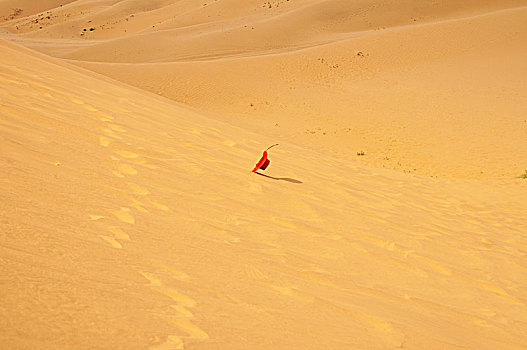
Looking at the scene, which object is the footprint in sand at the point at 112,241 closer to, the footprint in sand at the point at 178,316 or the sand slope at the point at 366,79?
the footprint in sand at the point at 178,316

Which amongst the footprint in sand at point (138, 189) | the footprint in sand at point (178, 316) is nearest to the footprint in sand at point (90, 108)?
the footprint in sand at point (138, 189)

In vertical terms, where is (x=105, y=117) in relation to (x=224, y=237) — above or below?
above

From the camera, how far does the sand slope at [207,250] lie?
1796 millimetres

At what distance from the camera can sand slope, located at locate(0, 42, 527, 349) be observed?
1796 millimetres

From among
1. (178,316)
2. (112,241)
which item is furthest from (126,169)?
(178,316)

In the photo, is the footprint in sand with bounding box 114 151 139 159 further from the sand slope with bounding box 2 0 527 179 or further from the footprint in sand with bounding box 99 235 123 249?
the sand slope with bounding box 2 0 527 179

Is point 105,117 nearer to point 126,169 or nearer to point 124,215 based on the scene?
point 126,169

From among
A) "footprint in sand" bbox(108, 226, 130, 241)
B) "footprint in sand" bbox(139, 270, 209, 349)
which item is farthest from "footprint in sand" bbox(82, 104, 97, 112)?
"footprint in sand" bbox(139, 270, 209, 349)

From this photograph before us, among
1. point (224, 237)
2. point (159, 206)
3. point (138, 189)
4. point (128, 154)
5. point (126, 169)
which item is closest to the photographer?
point (224, 237)

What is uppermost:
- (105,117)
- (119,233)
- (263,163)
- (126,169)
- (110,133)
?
(105,117)

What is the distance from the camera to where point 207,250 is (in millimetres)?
2678

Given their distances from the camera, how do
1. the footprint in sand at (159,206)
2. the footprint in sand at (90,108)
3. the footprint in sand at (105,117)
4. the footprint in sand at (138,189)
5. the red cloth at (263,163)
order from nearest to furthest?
the footprint in sand at (159,206) → the footprint in sand at (138,189) → the red cloth at (263,163) → the footprint in sand at (105,117) → the footprint in sand at (90,108)

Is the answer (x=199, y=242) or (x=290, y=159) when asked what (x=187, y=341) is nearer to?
(x=199, y=242)

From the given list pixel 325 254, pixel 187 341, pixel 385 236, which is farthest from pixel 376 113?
pixel 187 341
